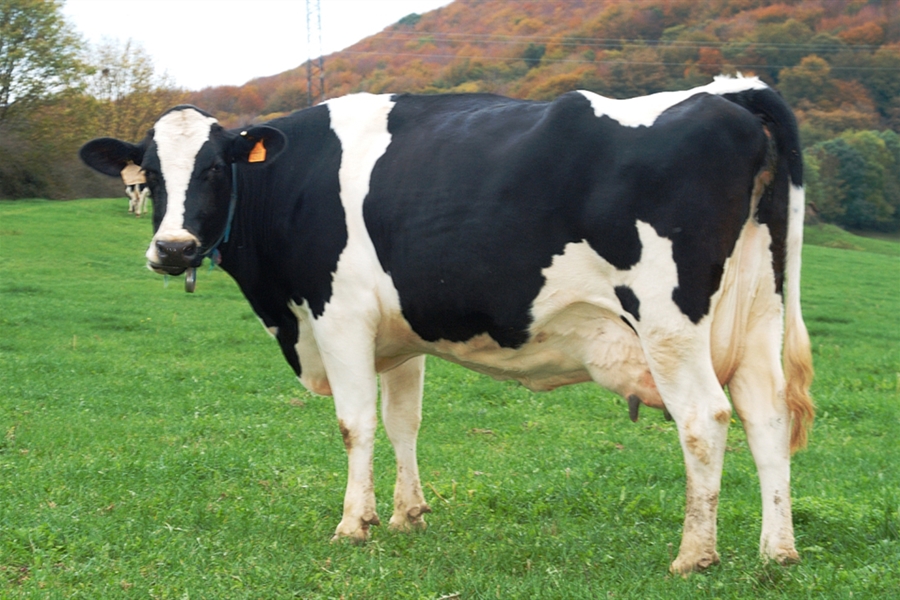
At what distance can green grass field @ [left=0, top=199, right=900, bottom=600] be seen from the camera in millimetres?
4848

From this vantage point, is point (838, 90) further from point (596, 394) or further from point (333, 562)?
point (333, 562)

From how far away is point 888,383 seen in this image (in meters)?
12.6

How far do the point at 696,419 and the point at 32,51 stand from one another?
3980cm

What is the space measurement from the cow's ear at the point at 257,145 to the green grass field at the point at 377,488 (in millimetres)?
2347

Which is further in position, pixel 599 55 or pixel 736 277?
pixel 599 55

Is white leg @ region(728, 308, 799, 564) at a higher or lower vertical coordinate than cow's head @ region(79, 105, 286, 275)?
lower

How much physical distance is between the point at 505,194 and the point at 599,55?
2450 inches

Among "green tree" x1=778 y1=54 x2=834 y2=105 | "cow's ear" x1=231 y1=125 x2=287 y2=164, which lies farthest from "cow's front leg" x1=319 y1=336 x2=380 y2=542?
"green tree" x1=778 y1=54 x2=834 y2=105

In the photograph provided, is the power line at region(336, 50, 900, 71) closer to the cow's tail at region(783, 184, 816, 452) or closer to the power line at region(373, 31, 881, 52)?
the power line at region(373, 31, 881, 52)

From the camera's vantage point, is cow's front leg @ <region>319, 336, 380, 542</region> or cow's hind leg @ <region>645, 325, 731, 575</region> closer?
cow's hind leg @ <region>645, 325, 731, 575</region>

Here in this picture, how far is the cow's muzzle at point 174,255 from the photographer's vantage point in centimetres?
570

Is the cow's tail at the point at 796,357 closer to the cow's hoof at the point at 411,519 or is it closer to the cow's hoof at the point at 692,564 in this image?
the cow's hoof at the point at 692,564

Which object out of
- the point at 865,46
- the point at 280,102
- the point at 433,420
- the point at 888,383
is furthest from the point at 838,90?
the point at 433,420

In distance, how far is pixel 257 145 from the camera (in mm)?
6238
